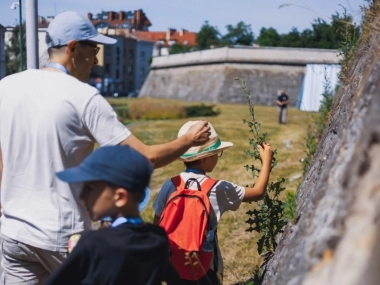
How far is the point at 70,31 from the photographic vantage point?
321 cm

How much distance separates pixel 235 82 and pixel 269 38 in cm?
3019

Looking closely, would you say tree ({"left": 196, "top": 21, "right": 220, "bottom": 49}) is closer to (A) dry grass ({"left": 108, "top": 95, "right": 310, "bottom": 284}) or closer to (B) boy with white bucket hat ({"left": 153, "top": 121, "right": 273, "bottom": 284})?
(A) dry grass ({"left": 108, "top": 95, "right": 310, "bottom": 284})

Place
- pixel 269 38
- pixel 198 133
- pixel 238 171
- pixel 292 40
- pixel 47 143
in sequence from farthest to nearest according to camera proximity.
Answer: pixel 269 38 < pixel 292 40 < pixel 238 171 < pixel 198 133 < pixel 47 143

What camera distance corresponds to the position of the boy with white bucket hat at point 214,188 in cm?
390

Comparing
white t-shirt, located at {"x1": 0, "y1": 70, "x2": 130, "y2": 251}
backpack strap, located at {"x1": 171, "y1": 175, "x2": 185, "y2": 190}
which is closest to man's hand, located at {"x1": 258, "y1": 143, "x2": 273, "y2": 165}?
backpack strap, located at {"x1": 171, "y1": 175, "x2": 185, "y2": 190}

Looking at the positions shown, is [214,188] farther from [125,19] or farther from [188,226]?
[125,19]

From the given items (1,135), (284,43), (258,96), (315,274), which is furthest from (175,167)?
(284,43)

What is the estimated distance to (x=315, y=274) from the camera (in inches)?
87.0

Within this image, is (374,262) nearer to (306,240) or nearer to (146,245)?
(306,240)

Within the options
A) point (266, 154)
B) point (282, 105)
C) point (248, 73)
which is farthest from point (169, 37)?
point (266, 154)

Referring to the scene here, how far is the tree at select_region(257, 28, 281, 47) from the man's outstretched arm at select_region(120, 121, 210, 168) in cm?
7593

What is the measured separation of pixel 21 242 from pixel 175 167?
40.3ft

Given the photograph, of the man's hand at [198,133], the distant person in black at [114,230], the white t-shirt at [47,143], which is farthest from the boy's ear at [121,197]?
the man's hand at [198,133]

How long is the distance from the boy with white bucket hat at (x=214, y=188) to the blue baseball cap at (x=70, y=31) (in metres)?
0.90
